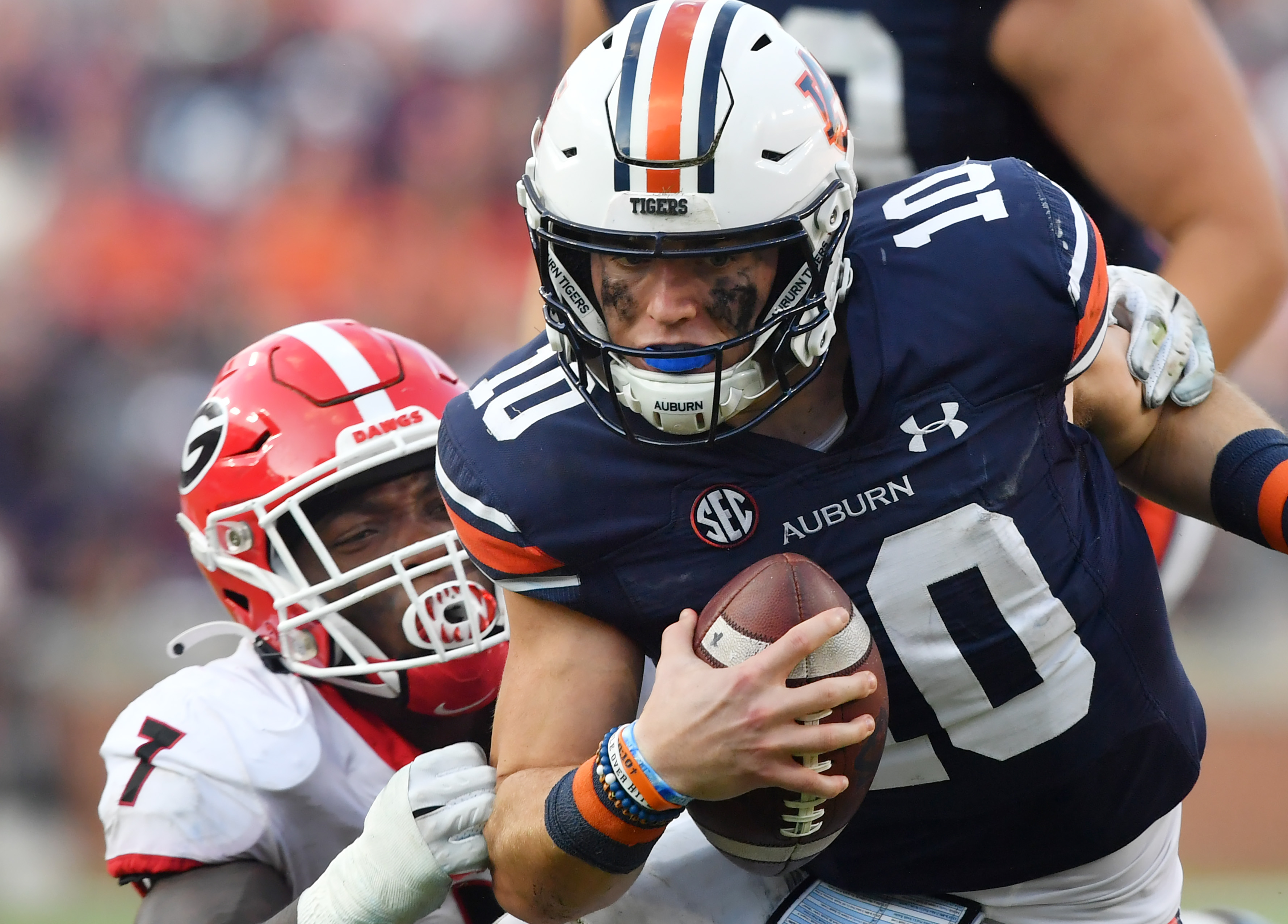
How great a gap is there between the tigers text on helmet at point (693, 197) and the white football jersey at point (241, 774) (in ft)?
2.80

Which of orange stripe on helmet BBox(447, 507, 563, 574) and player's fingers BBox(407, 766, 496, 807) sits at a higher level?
orange stripe on helmet BBox(447, 507, 563, 574)

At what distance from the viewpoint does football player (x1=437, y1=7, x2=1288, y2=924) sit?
151 centimetres

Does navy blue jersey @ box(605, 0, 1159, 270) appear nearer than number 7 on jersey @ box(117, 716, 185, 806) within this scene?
No

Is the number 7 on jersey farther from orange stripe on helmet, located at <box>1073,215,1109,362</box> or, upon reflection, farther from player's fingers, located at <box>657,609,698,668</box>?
orange stripe on helmet, located at <box>1073,215,1109,362</box>

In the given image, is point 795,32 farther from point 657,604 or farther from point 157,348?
point 157,348

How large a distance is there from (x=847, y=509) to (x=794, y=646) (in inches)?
10.5

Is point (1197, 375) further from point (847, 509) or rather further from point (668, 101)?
point (668, 101)

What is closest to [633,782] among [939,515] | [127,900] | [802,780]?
[802,780]

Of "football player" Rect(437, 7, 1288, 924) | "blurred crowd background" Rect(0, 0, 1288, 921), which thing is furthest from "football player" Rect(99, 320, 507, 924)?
"blurred crowd background" Rect(0, 0, 1288, 921)

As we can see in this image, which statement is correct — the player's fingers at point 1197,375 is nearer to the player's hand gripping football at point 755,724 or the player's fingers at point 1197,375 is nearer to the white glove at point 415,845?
the player's hand gripping football at point 755,724

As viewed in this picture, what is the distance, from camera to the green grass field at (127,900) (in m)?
4.00

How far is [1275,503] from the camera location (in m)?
1.71

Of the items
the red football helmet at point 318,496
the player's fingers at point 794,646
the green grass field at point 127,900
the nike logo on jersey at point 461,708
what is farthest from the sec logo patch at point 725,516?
the green grass field at point 127,900

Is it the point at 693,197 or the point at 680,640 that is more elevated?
the point at 693,197
